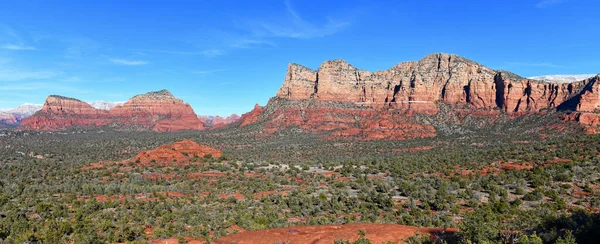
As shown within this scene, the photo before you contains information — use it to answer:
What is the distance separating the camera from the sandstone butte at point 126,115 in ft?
502

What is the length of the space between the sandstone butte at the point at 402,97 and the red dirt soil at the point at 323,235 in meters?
76.4

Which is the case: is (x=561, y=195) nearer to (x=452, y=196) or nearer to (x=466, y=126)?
(x=452, y=196)

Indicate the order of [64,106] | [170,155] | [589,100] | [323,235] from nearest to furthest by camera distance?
[323,235]
[170,155]
[589,100]
[64,106]

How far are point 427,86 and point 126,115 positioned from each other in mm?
149993

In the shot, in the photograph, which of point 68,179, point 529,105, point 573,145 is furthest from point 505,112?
point 68,179

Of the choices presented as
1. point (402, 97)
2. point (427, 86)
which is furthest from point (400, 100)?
point (427, 86)

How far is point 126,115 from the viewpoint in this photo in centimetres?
16975

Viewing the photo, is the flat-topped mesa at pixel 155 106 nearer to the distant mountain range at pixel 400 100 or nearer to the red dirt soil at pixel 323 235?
the distant mountain range at pixel 400 100

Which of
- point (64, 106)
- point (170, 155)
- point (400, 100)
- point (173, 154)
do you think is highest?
point (64, 106)

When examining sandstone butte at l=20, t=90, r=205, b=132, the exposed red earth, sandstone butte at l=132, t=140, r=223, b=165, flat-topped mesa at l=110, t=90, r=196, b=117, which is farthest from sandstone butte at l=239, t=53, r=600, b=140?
flat-topped mesa at l=110, t=90, r=196, b=117

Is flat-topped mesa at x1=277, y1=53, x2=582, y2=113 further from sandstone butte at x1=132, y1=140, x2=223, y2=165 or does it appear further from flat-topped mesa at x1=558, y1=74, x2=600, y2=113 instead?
sandstone butte at x1=132, y1=140, x2=223, y2=165

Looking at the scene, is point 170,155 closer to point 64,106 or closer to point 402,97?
point 402,97

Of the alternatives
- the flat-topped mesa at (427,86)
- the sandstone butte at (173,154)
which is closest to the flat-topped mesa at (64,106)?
the flat-topped mesa at (427,86)

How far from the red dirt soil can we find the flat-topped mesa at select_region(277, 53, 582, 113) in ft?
335
